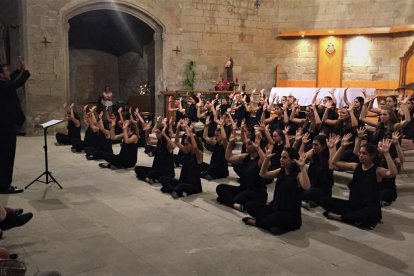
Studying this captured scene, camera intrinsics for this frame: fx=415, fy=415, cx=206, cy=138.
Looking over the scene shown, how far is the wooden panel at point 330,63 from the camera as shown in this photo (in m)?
16.7

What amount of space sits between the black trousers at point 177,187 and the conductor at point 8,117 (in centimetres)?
247

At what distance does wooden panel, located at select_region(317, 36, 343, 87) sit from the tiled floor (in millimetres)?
10433

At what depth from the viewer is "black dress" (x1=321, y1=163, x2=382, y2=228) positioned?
517 cm

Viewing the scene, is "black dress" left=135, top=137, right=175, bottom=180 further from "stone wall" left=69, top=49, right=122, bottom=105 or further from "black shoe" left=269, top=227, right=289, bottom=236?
"stone wall" left=69, top=49, right=122, bottom=105

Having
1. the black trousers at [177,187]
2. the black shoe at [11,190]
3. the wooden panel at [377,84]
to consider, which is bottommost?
the black shoe at [11,190]

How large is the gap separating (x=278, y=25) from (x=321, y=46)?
206cm

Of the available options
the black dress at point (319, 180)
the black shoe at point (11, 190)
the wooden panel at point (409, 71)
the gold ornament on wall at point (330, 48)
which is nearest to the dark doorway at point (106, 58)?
the gold ornament on wall at point (330, 48)

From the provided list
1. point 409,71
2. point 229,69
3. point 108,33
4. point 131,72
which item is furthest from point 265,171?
Result: point 108,33

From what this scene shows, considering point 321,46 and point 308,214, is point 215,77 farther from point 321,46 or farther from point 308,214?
point 308,214

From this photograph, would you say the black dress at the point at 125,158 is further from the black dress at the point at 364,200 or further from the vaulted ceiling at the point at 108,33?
the vaulted ceiling at the point at 108,33

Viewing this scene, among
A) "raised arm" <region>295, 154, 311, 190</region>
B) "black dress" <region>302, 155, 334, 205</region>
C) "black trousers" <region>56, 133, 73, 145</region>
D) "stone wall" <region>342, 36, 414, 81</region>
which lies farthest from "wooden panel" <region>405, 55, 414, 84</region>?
"raised arm" <region>295, 154, 311, 190</region>

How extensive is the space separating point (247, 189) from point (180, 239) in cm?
168

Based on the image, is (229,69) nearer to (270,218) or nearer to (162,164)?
(162,164)

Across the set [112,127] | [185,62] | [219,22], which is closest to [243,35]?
[219,22]
